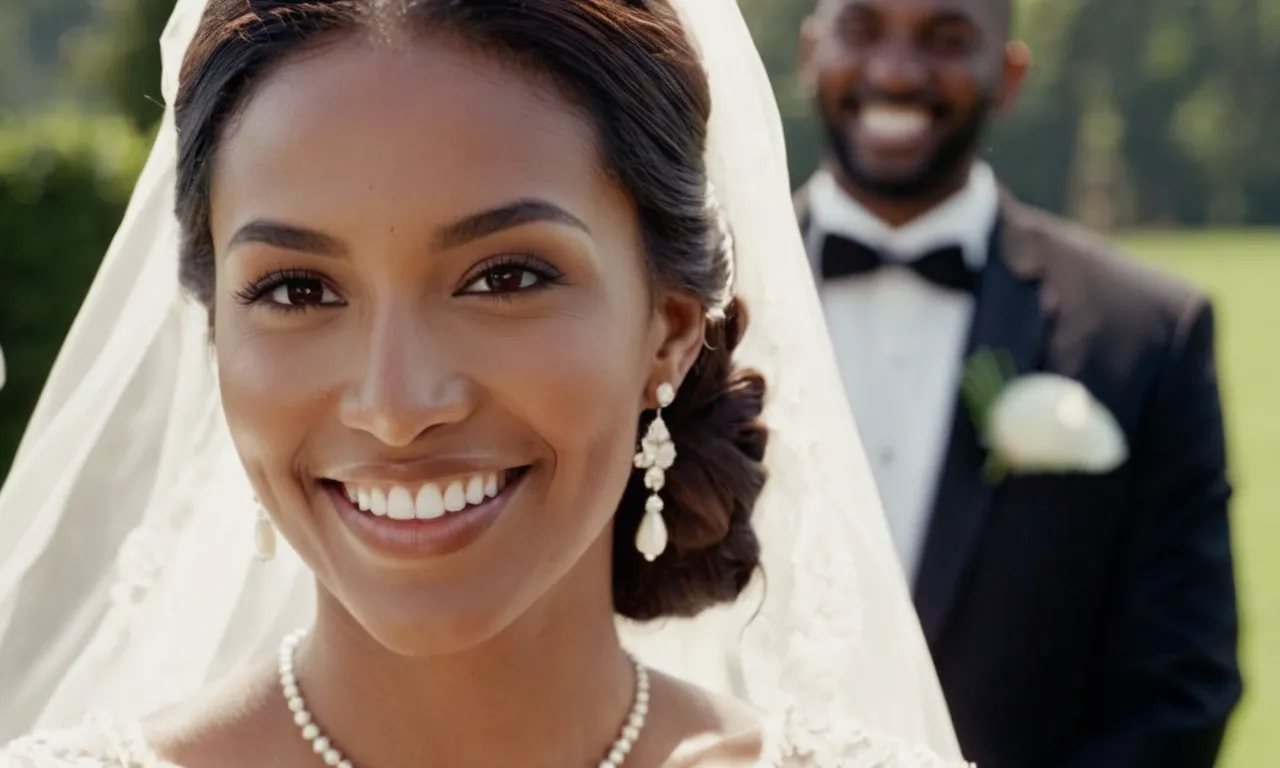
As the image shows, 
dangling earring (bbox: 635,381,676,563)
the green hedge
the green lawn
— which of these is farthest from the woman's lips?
the green hedge

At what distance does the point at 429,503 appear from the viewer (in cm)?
210

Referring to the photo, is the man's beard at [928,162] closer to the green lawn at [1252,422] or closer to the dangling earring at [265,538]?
the green lawn at [1252,422]

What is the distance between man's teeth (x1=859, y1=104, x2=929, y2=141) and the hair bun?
67.4 inches

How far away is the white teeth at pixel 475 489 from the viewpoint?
211cm

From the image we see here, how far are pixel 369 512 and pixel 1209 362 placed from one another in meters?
→ 2.64

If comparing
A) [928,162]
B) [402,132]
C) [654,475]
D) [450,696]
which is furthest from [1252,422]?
[402,132]

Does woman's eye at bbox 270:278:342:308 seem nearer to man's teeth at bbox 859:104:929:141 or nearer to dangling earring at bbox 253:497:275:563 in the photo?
dangling earring at bbox 253:497:275:563

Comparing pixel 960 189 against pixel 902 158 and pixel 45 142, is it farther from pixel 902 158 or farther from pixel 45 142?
pixel 45 142

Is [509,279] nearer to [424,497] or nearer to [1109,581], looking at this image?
[424,497]

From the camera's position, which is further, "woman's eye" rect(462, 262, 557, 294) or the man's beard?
the man's beard

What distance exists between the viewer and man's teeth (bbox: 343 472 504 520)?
6.86 ft

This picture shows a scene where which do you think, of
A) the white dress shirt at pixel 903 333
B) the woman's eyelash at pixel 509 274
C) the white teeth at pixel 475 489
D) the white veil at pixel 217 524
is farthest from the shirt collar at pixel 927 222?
the white teeth at pixel 475 489

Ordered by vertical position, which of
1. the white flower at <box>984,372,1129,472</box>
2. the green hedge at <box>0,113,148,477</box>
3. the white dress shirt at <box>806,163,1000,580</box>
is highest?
the green hedge at <box>0,113,148,477</box>

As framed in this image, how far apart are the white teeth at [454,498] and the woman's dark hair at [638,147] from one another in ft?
1.40
